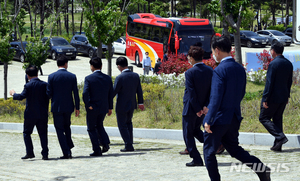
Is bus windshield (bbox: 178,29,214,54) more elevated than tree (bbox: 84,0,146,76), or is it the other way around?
tree (bbox: 84,0,146,76)

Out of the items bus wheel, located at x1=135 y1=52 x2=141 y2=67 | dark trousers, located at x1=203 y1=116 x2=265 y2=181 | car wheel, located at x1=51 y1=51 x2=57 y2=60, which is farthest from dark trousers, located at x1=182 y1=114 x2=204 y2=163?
car wheel, located at x1=51 y1=51 x2=57 y2=60

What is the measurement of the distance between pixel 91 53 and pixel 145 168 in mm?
26528

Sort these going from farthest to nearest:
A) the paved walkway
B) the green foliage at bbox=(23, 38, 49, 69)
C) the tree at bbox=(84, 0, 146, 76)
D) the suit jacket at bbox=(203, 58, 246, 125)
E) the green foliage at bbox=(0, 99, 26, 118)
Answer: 1. the green foliage at bbox=(23, 38, 49, 69)
2. the tree at bbox=(84, 0, 146, 76)
3. the green foliage at bbox=(0, 99, 26, 118)
4. the paved walkway
5. the suit jacket at bbox=(203, 58, 246, 125)

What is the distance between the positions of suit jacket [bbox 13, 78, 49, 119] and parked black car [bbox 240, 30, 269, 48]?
3246cm

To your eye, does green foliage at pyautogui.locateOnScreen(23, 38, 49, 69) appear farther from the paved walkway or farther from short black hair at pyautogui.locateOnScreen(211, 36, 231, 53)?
short black hair at pyautogui.locateOnScreen(211, 36, 231, 53)

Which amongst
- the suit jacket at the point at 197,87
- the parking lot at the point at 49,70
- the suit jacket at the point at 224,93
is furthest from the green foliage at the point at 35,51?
the suit jacket at the point at 224,93

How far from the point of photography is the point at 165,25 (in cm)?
2406

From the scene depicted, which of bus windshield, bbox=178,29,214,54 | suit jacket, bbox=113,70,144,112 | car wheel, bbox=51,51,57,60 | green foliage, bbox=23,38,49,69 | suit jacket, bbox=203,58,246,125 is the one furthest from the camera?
car wheel, bbox=51,51,57,60

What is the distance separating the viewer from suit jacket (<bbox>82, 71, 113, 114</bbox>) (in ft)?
23.9

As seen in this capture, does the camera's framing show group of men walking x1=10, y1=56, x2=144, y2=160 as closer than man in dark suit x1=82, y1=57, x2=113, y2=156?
Yes

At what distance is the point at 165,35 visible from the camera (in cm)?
2400

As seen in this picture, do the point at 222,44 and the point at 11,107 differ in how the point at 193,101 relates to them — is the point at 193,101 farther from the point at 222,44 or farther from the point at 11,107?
the point at 11,107

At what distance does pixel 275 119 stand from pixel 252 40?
103 feet

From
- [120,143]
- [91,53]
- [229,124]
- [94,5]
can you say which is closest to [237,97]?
[229,124]
